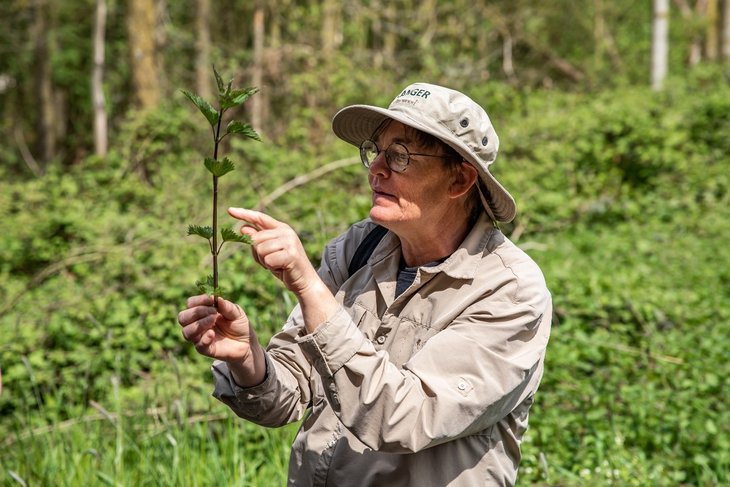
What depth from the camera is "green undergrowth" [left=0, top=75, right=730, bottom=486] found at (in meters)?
3.65

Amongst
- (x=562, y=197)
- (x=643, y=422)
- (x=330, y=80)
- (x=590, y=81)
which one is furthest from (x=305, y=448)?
(x=590, y=81)

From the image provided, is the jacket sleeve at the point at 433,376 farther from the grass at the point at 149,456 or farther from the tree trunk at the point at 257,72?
the tree trunk at the point at 257,72

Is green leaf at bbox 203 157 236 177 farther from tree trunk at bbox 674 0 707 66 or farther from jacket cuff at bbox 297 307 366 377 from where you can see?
tree trunk at bbox 674 0 707 66

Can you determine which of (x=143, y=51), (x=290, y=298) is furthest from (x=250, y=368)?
(x=143, y=51)

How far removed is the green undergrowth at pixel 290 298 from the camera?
3.65m

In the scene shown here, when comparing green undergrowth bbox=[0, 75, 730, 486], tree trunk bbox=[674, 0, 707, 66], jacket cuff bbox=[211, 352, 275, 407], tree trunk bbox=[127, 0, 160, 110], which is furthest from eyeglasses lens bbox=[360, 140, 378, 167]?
tree trunk bbox=[674, 0, 707, 66]

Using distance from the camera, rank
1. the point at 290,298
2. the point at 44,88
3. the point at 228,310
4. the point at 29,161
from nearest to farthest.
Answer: the point at 228,310 → the point at 290,298 → the point at 29,161 → the point at 44,88

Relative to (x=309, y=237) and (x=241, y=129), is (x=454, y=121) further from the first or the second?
(x=309, y=237)

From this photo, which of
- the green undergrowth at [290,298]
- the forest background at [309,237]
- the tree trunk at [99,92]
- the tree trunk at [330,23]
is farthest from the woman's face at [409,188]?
the tree trunk at [330,23]

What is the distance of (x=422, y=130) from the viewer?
1991 millimetres

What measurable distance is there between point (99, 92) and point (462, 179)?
433 inches

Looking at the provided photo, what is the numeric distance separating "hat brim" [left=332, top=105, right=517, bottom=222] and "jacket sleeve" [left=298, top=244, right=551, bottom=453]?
279 mm

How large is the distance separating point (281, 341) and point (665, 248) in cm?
618

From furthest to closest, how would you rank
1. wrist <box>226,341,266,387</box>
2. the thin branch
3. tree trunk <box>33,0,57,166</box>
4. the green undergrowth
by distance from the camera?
1. tree trunk <box>33,0,57,166</box>
2. the thin branch
3. the green undergrowth
4. wrist <box>226,341,266,387</box>
